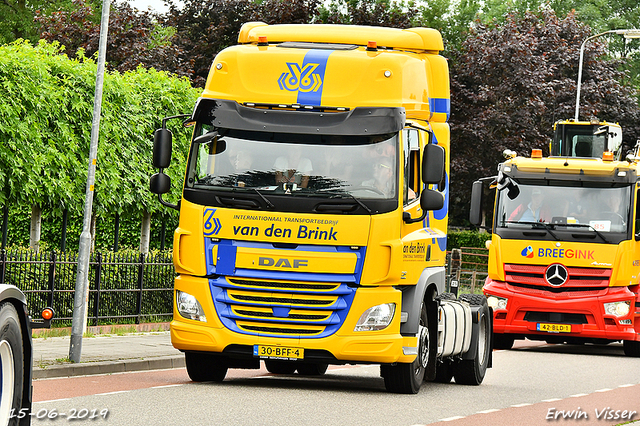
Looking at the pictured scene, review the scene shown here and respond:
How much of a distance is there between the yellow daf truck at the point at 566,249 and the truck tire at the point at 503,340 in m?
1.12

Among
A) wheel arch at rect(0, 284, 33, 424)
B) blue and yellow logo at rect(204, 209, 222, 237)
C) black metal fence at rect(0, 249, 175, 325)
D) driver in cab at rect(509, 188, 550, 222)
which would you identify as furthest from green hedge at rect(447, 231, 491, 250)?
wheel arch at rect(0, 284, 33, 424)

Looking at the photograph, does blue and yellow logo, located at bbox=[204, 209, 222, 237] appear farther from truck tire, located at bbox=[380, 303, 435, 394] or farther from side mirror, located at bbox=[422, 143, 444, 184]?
truck tire, located at bbox=[380, 303, 435, 394]

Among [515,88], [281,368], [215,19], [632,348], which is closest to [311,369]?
[281,368]

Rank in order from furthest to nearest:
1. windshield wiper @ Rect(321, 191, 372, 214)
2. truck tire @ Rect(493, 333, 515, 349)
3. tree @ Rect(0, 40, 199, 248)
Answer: truck tire @ Rect(493, 333, 515, 349) < tree @ Rect(0, 40, 199, 248) < windshield wiper @ Rect(321, 191, 372, 214)

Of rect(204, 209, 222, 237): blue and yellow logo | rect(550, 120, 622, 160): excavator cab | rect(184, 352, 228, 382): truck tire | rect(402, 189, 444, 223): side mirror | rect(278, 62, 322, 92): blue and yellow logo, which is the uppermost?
rect(278, 62, 322, 92): blue and yellow logo

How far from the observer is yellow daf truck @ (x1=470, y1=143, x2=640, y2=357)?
62.8 ft

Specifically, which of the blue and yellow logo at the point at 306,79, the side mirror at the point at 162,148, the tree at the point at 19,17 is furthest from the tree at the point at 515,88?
the side mirror at the point at 162,148

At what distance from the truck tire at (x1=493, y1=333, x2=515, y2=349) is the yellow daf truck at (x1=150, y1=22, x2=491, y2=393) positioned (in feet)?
30.2

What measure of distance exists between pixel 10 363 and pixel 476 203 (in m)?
13.4

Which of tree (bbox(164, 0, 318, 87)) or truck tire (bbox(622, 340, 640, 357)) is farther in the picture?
tree (bbox(164, 0, 318, 87))

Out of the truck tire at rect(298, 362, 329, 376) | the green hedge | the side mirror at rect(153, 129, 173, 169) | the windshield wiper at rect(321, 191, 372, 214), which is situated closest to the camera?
the windshield wiper at rect(321, 191, 372, 214)

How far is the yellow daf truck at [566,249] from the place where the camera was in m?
19.1

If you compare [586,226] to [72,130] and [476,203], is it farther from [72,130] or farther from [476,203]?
[72,130]

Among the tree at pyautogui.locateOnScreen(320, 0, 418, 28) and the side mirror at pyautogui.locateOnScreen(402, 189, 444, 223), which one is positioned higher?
the tree at pyautogui.locateOnScreen(320, 0, 418, 28)
